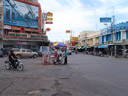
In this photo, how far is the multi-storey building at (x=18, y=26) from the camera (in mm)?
37666

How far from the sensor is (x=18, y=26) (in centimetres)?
4178

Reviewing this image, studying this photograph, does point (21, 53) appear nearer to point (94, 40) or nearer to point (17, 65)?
point (17, 65)

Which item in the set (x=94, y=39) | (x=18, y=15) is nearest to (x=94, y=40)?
(x=94, y=39)

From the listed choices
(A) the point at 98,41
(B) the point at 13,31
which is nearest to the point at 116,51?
(A) the point at 98,41

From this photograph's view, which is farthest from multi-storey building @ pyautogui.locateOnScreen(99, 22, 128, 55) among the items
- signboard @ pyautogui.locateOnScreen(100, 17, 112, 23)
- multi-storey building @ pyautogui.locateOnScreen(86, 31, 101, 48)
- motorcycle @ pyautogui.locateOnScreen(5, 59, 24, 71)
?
motorcycle @ pyautogui.locateOnScreen(5, 59, 24, 71)

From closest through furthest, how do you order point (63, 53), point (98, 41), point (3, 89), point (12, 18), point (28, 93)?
point (28, 93) → point (3, 89) → point (63, 53) → point (12, 18) → point (98, 41)

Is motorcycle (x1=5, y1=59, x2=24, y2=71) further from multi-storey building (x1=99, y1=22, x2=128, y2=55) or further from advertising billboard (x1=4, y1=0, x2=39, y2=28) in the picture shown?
multi-storey building (x1=99, y1=22, x2=128, y2=55)

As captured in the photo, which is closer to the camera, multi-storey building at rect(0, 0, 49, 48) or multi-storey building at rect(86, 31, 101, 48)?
multi-storey building at rect(0, 0, 49, 48)

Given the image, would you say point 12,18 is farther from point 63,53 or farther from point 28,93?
Answer: point 28,93

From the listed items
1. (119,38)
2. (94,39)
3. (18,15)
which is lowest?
(119,38)

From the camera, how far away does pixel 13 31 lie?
135ft

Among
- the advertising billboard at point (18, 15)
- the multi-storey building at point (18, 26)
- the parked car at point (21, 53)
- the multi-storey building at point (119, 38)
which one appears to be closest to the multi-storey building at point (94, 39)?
the multi-storey building at point (119, 38)

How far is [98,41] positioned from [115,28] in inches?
524

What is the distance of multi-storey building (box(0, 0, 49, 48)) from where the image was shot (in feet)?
124
